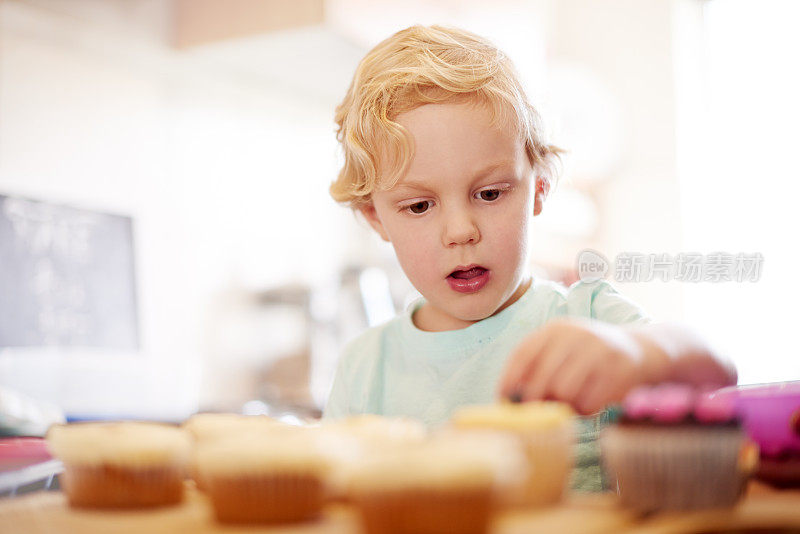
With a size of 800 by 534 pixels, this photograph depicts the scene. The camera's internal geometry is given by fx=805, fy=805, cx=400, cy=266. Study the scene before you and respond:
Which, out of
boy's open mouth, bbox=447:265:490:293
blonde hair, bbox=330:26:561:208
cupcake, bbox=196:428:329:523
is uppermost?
blonde hair, bbox=330:26:561:208

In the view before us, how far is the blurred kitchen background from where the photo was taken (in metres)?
1.98

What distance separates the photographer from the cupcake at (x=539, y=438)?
455mm

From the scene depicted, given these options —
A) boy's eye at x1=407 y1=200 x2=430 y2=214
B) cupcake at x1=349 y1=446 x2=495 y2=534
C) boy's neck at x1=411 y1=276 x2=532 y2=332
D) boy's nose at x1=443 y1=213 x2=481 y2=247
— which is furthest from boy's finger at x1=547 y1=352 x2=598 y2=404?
boy's neck at x1=411 y1=276 x2=532 y2=332

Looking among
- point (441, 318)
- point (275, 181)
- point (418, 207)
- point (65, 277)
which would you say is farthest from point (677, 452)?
point (275, 181)

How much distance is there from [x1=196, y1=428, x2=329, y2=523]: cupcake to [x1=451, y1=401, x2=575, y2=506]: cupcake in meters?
0.10

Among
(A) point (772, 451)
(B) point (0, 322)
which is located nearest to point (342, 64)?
(B) point (0, 322)

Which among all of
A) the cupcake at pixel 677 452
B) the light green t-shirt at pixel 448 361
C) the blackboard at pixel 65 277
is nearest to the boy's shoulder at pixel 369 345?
the light green t-shirt at pixel 448 361

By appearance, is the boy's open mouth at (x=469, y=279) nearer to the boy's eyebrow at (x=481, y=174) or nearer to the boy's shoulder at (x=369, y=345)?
the boy's eyebrow at (x=481, y=174)

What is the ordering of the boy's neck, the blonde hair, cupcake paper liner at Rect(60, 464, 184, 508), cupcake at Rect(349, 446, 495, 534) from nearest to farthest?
1. cupcake at Rect(349, 446, 495, 534)
2. cupcake paper liner at Rect(60, 464, 184, 508)
3. the blonde hair
4. the boy's neck

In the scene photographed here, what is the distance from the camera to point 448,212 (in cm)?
96

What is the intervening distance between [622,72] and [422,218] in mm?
3581

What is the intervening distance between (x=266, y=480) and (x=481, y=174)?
1.94 feet

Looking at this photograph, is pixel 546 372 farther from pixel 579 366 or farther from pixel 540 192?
pixel 540 192

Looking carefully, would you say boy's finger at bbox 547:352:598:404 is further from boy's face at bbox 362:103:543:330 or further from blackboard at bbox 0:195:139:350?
blackboard at bbox 0:195:139:350
